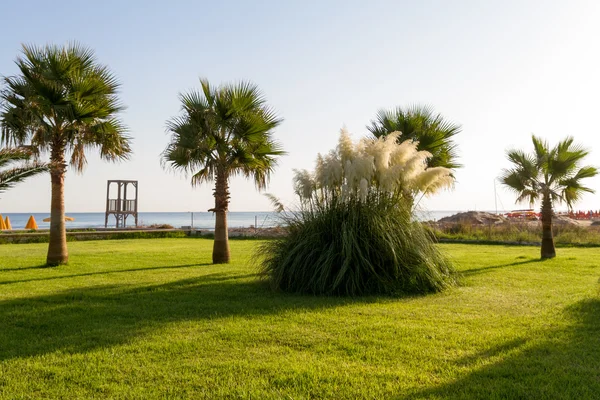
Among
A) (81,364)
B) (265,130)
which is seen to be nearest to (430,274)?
(81,364)

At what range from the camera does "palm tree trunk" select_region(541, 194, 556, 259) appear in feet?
44.0

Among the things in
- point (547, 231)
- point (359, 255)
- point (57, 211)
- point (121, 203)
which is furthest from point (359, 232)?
point (121, 203)

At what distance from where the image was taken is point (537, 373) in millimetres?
3787

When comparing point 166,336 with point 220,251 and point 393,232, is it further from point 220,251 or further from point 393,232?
point 220,251

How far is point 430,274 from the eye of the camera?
7781 millimetres

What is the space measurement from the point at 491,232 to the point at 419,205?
45.1 ft

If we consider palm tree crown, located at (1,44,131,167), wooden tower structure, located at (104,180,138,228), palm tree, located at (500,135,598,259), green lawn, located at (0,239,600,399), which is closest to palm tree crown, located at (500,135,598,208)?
palm tree, located at (500,135,598,259)

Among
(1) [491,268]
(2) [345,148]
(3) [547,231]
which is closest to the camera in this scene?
(2) [345,148]

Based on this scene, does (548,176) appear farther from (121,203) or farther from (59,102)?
(121,203)

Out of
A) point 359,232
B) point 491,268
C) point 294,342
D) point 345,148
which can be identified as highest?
point 345,148

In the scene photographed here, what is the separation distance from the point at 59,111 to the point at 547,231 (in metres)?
12.7

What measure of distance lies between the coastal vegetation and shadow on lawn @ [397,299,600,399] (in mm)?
2941

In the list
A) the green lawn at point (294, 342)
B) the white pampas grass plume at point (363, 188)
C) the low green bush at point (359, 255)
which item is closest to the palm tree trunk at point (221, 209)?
the green lawn at point (294, 342)

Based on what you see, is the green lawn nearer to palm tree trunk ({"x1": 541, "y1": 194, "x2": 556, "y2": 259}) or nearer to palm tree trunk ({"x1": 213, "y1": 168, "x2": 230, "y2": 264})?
palm tree trunk ({"x1": 213, "y1": 168, "x2": 230, "y2": 264})
